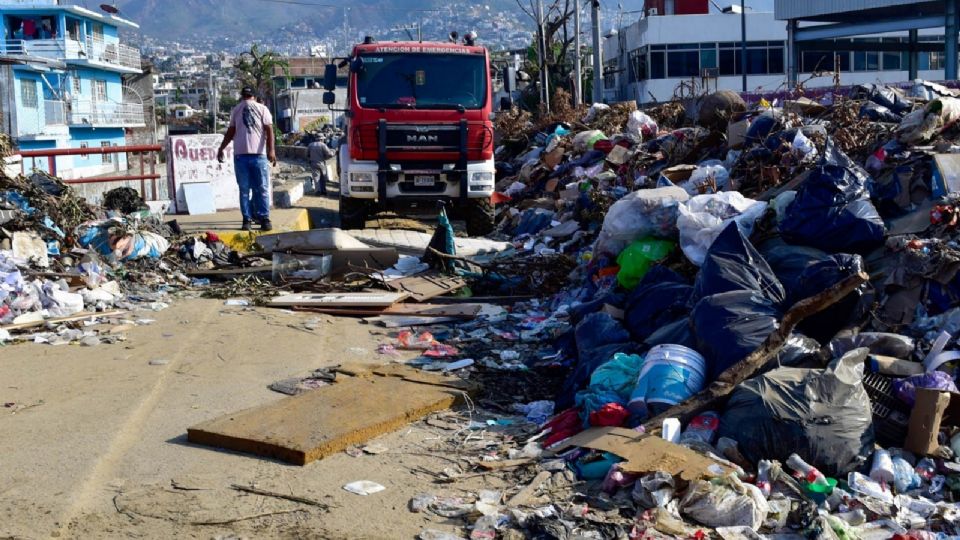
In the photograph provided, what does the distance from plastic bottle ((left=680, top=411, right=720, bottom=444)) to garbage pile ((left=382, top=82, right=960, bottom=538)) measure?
11 millimetres

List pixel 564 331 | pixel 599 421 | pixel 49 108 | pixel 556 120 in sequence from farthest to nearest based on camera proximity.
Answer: pixel 49 108, pixel 556 120, pixel 564 331, pixel 599 421

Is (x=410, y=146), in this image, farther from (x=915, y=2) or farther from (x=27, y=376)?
(x=915, y=2)

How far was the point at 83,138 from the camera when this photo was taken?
175ft

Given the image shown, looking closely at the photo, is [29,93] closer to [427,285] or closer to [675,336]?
[427,285]

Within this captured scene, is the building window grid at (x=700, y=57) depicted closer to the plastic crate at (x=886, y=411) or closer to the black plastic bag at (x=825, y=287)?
the black plastic bag at (x=825, y=287)

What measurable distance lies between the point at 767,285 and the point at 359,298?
4065 mm

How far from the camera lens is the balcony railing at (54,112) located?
48312 millimetres

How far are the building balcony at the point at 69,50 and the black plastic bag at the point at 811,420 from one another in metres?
49.6

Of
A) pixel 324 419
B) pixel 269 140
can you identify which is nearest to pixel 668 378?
pixel 324 419

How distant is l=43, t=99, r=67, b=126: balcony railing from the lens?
1902 inches

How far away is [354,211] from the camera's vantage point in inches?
534

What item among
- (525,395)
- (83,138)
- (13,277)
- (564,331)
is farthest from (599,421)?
(83,138)

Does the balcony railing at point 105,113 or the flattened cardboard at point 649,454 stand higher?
the balcony railing at point 105,113

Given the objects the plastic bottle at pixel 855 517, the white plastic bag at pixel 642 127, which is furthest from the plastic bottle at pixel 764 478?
the white plastic bag at pixel 642 127
